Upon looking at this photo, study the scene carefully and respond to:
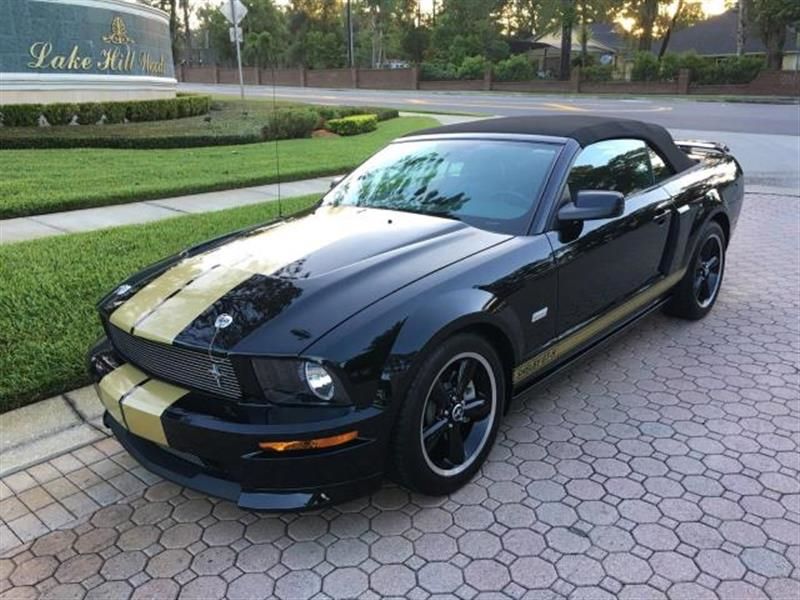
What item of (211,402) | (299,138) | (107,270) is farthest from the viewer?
(299,138)

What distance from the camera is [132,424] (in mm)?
2732

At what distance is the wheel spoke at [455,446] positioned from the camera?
117 inches

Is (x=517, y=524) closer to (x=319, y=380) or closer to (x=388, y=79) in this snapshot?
(x=319, y=380)

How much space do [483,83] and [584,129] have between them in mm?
46242

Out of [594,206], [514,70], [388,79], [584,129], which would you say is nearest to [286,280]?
[594,206]

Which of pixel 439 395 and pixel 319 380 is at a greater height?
pixel 319 380

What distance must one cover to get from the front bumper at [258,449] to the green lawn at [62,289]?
153cm

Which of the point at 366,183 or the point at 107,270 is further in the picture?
the point at 107,270

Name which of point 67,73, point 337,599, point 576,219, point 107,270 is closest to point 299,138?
point 67,73

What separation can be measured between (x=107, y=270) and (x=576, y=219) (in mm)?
3761

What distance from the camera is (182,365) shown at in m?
2.68

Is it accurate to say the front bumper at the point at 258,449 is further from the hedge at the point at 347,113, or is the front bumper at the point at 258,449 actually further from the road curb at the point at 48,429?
the hedge at the point at 347,113

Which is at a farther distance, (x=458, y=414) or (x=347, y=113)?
(x=347, y=113)

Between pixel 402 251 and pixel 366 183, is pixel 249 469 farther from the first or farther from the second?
pixel 366 183
